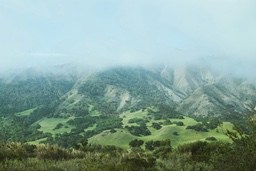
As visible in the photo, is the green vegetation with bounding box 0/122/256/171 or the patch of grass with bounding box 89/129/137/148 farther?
the patch of grass with bounding box 89/129/137/148

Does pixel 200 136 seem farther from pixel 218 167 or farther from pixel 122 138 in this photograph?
pixel 218 167

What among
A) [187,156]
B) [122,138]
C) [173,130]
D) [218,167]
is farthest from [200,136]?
[218,167]

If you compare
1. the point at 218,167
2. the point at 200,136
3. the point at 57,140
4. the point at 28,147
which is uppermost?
the point at 218,167

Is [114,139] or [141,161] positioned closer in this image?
[141,161]

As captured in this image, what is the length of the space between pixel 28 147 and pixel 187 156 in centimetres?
1343

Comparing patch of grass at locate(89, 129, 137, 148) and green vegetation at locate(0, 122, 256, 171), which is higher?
green vegetation at locate(0, 122, 256, 171)

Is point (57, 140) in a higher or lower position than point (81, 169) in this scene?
lower

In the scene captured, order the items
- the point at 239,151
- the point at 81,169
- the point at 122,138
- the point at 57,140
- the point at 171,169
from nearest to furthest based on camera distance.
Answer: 1. the point at 239,151
2. the point at 81,169
3. the point at 171,169
4. the point at 122,138
5. the point at 57,140

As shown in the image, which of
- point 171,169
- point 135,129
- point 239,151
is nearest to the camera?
point 239,151

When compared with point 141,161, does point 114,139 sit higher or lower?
lower

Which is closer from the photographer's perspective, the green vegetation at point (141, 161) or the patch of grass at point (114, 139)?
the green vegetation at point (141, 161)

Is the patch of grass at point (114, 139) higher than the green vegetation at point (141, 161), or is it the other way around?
the green vegetation at point (141, 161)

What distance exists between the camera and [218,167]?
26.0m

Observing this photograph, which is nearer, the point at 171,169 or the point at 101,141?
the point at 171,169
